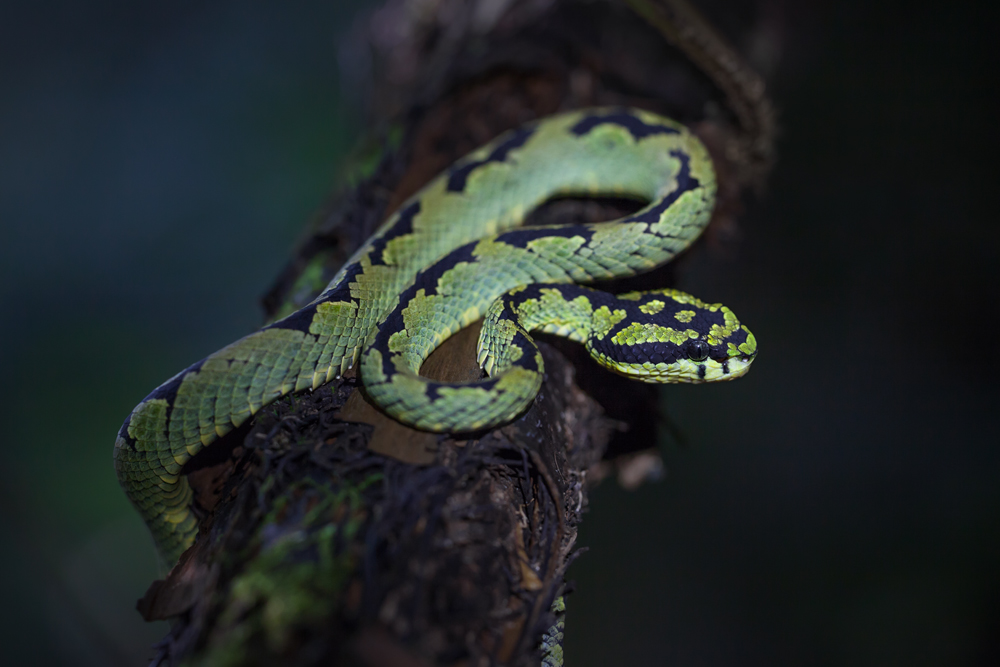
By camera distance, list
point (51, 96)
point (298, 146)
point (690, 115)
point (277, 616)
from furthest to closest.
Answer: point (298, 146)
point (51, 96)
point (690, 115)
point (277, 616)

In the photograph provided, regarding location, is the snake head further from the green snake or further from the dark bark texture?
the dark bark texture

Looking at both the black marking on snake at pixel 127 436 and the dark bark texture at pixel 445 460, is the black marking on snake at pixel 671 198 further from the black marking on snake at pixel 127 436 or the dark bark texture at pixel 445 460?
the black marking on snake at pixel 127 436

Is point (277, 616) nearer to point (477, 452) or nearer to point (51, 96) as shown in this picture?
point (477, 452)

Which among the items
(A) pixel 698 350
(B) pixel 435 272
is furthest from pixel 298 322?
(A) pixel 698 350

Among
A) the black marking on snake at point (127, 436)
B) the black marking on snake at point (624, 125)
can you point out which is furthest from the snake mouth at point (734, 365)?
the black marking on snake at point (127, 436)

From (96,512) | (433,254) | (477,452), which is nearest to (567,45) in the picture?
(433,254)
